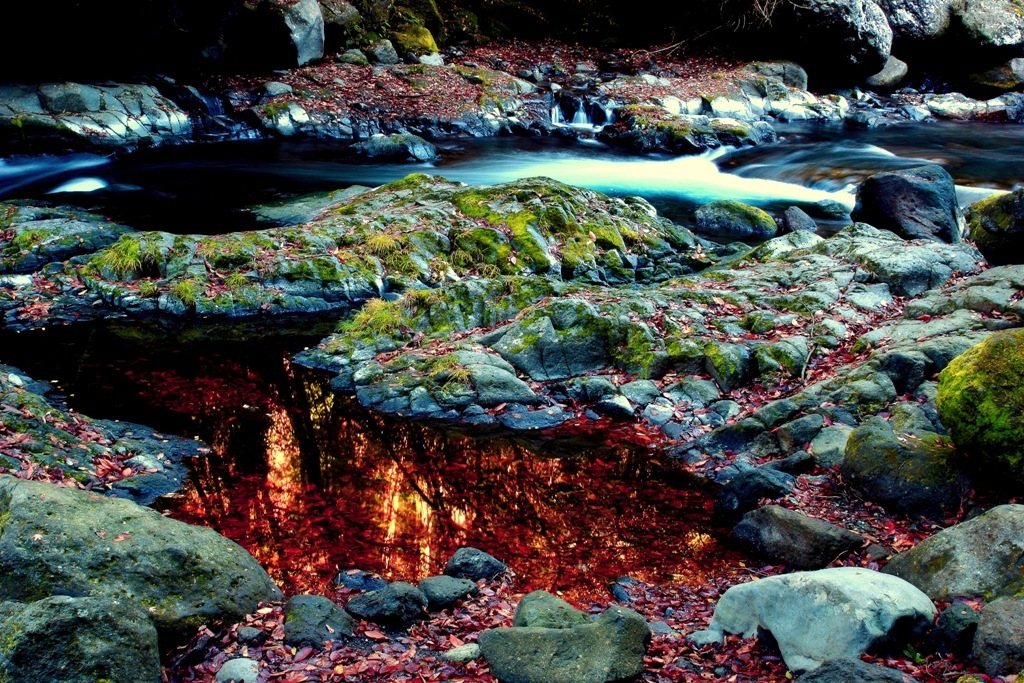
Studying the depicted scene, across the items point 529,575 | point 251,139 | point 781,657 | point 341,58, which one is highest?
point 341,58

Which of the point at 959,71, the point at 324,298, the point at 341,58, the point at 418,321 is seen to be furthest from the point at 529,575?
the point at 959,71

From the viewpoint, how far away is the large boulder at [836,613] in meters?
4.59

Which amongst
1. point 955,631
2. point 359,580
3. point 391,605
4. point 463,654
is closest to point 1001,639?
point 955,631

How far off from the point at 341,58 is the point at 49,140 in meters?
11.3

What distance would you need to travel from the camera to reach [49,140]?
802 inches

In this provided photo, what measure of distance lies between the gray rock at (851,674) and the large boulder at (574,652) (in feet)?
3.39

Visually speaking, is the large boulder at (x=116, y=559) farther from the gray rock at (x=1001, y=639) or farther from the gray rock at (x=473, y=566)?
the gray rock at (x=1001, y=639)

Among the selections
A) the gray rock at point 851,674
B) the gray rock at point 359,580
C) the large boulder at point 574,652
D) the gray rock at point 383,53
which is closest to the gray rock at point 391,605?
the gray rock at point 359,580

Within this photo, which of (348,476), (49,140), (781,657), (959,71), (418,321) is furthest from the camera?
(959,71)

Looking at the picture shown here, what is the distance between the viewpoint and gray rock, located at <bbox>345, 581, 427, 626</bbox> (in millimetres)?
5527

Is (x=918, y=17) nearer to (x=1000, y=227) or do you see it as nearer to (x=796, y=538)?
(x=1000, y=227)

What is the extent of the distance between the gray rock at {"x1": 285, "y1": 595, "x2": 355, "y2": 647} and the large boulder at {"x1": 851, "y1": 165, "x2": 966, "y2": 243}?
42.3 ft

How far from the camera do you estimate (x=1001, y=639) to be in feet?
13.9

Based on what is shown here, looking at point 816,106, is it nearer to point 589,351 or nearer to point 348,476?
point 589,351
